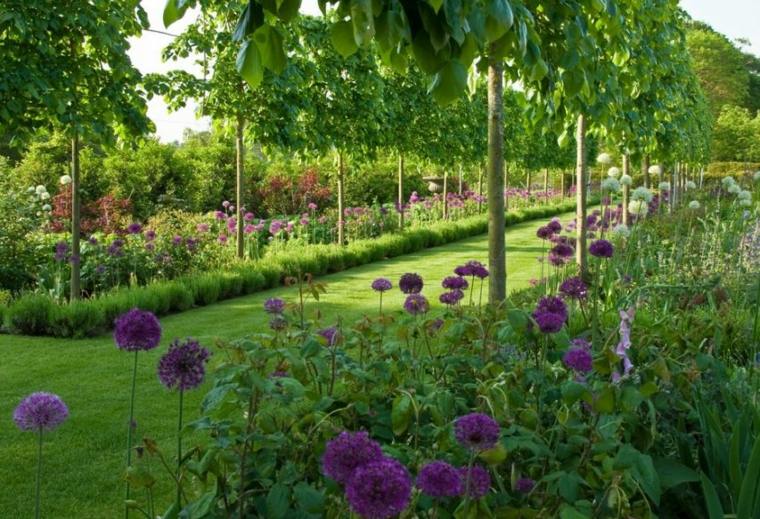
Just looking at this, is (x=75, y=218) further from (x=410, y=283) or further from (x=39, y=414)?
(x=39, y=414)

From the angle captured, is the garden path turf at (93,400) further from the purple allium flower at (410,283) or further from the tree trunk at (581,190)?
the tree trunk at (581,190)

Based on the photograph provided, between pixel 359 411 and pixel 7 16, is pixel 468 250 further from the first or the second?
pixel 359 411

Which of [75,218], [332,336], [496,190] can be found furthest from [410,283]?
[75,218]

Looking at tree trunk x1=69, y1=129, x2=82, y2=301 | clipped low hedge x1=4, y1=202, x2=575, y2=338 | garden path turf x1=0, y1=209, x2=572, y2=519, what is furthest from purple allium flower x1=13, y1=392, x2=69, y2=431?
tree trunk x1=69, y1=129, x2=82, y2=301

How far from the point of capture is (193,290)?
7.94m

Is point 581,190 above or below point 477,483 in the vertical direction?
above

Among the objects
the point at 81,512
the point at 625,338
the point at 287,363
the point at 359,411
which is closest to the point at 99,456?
the point at 81,512

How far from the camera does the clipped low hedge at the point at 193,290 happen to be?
6473 mm

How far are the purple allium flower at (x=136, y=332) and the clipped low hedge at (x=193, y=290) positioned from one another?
1.34m

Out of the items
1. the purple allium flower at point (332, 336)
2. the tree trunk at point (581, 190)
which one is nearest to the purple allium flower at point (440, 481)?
the purple allium flower at point (332, 336)

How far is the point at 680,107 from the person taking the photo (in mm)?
10461

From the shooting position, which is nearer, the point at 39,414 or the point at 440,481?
the point at 440,481

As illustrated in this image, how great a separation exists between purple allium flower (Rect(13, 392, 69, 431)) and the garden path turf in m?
0.65

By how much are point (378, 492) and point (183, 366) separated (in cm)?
80
